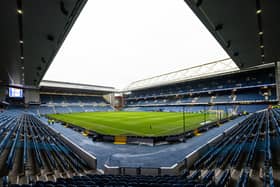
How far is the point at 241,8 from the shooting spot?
6.46 meters

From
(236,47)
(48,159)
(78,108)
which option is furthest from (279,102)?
(78,108)

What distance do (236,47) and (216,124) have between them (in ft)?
41.5

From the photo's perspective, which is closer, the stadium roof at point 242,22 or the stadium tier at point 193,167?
the stadium tier at point 193,167

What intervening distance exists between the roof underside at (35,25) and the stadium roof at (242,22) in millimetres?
5197

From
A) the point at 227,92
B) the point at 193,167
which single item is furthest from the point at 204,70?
the point at 193,167

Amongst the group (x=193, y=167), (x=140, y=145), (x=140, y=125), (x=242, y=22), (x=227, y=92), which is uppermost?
(x=242, y=22)

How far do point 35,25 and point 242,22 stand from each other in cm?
1026

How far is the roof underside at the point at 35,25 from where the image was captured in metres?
5.59

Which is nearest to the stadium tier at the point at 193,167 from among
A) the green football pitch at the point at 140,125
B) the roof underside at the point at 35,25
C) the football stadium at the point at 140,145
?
the football stadium at the point at 140,145

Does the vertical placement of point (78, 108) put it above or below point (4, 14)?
below

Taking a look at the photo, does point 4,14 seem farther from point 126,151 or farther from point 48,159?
point 126,151

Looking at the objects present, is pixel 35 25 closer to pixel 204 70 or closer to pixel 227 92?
pixel 204 70

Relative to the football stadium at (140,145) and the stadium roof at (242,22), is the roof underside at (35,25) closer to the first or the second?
the football stadium at (140,145)

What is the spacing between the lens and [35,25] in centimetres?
716
